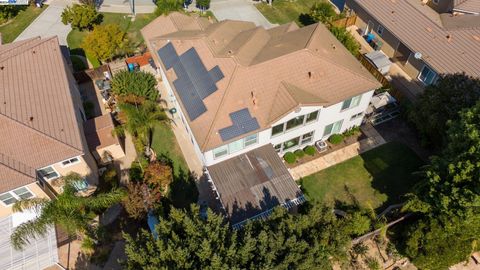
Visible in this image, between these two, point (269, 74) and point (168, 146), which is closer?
point (269, 74)

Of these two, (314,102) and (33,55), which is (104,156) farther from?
(314,102)

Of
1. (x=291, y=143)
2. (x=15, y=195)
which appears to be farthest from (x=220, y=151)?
(x=15, y=195)

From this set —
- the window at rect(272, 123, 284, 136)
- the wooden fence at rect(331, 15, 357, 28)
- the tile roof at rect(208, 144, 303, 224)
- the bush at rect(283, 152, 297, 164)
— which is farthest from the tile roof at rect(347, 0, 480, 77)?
the tile roof at rect(208, 144, 303, 224)

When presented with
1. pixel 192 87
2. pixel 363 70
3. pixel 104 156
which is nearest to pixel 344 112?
pixel 363 70

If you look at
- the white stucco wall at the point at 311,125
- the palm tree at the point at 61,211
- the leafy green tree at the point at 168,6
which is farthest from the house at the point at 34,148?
the leafy green tree at the point at 168,6

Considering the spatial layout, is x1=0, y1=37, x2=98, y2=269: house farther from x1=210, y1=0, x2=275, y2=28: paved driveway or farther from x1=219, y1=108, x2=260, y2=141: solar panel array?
x1=210, y1=0, x2=275, y2=28: paved driveway

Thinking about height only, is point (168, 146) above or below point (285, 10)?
below

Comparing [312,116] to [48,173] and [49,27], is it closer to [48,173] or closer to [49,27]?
[48,173]
